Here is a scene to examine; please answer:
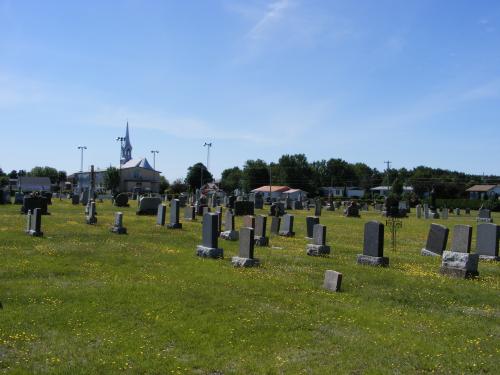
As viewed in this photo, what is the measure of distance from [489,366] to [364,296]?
4119 millimetres

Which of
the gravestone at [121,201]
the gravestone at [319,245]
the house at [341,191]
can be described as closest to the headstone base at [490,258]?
the gravestone at [319,245]

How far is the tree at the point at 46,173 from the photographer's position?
148 m

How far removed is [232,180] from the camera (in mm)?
151500

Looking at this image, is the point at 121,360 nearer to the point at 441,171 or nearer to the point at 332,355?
the point at 332,355

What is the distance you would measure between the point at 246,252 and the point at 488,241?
841 cm

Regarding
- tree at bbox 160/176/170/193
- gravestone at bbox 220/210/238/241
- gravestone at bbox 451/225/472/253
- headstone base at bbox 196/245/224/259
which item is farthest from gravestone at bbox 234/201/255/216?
tree at bbox 160/176/170/193

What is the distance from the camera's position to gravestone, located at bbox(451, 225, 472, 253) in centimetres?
1416

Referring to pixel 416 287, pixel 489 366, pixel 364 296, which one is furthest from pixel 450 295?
pixel 489 366

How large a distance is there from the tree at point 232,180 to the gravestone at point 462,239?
12881 cm

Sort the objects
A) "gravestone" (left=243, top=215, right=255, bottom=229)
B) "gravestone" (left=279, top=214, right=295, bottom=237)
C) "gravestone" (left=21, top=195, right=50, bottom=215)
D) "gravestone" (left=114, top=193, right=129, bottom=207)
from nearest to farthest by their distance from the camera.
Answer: "gravestone" (left=243, top=215, right=255, bottom=229)
"gravestone" (left=279, top=214, right=295, bottom=237)
"gravestone" (left=21, top=195, right=50, bottom=215)
"gravestone" (left=114, top=193, right=129, bottom=207)

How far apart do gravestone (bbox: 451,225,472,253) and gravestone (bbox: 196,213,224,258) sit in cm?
672

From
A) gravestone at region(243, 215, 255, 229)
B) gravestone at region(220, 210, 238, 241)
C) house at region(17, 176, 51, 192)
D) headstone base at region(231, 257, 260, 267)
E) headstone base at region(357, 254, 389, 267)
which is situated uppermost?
house at region(17, 176, 51, 192)

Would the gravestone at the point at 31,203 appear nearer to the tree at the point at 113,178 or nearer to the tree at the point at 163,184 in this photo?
the tree at the point at 113,178

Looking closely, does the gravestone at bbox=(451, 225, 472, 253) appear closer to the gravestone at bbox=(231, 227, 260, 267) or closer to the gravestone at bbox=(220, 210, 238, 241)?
the gravestone at bbox=(231, 227, 260, 267)
